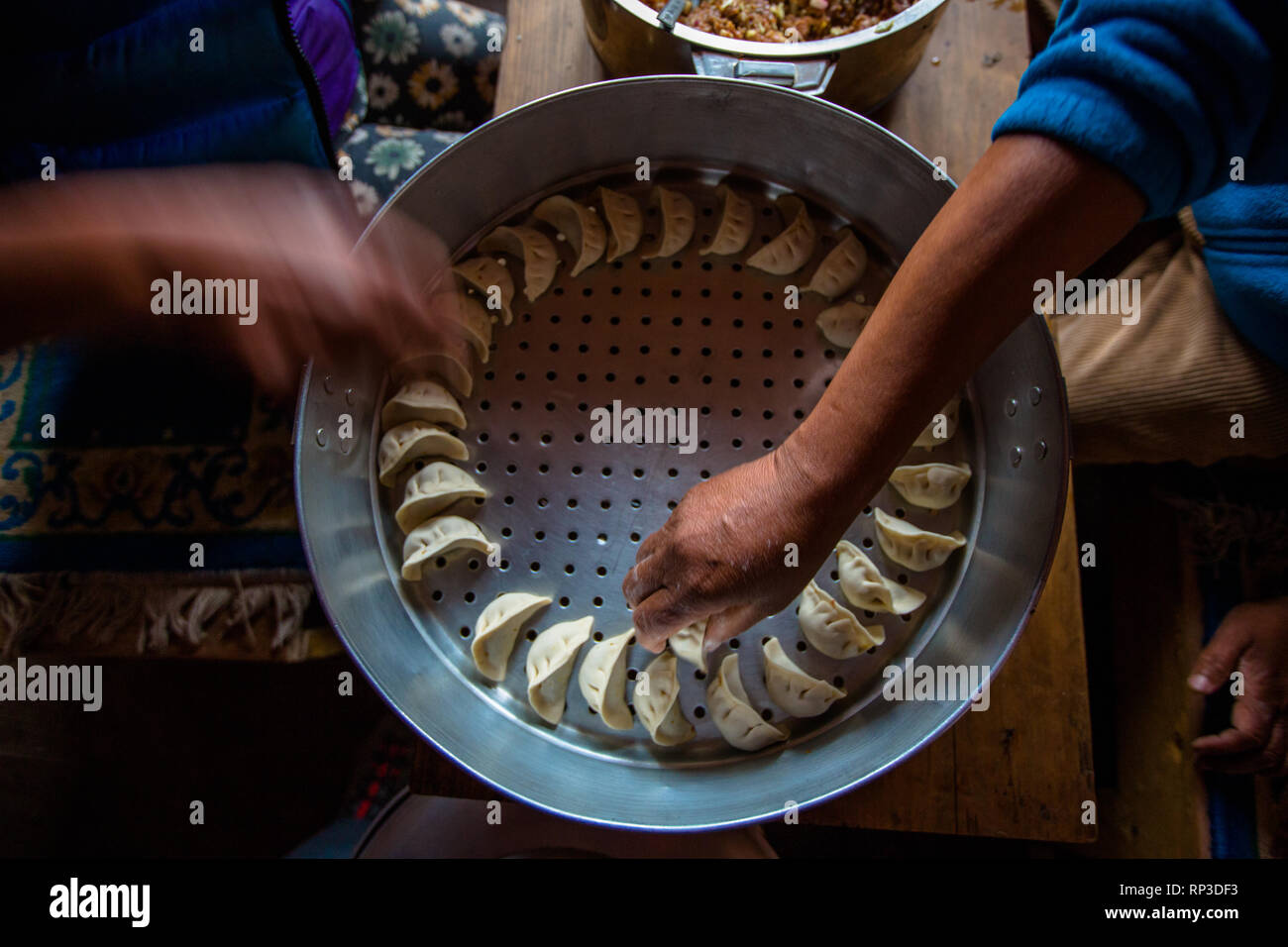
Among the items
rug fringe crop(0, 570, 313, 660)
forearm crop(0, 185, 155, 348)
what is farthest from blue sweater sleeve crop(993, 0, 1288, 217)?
rug fringe crop(0, 570, 313, 660)

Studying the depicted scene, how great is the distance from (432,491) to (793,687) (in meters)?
0.44

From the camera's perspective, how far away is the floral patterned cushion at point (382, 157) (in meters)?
1.10

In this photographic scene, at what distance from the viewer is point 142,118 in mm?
899

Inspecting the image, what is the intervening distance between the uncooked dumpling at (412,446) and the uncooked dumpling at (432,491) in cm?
2

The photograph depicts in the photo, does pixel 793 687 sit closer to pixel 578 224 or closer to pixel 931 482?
pixel 931 482

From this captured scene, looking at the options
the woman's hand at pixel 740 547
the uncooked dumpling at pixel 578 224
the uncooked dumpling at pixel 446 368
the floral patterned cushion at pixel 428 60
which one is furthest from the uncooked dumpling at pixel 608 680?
the floral patterned cushion at pixel 428 60

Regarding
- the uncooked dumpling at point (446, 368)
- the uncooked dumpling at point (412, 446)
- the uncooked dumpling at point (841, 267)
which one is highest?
the uncooked dumpling at point (841, 267)

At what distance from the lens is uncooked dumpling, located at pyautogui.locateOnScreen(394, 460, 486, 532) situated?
80 centimetres

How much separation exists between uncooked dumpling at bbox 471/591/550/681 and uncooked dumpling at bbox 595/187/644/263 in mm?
419

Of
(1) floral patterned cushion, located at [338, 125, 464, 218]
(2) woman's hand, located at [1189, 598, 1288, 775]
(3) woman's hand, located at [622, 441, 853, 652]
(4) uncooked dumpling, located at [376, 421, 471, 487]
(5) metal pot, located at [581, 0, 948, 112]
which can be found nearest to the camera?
(3) woman's hand, located at [622, 441, 853, 652]

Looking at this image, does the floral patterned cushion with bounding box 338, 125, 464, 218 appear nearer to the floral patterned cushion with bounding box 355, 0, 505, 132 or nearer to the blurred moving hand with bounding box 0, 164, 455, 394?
the floral patterned cushion with bounding box 355, 0, 505, 132

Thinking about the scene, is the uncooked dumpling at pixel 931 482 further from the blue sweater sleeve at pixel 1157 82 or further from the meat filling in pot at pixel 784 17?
the meat filling in pot at pixel 784 17
